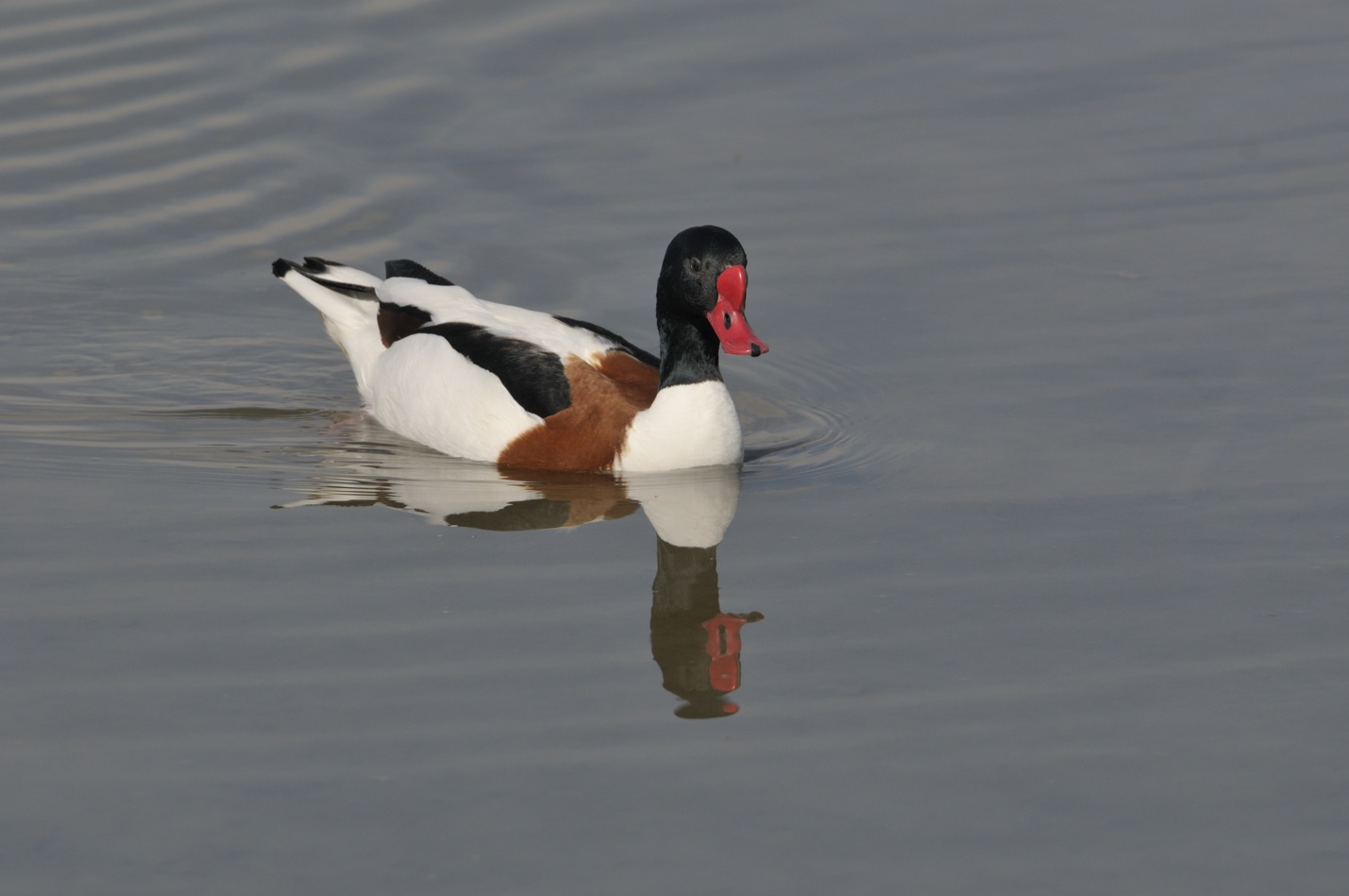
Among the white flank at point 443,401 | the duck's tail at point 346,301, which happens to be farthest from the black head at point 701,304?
the duck's tail at point 346,301

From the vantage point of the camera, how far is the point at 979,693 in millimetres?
5926

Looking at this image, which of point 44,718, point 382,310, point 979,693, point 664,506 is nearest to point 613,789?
point 979,693

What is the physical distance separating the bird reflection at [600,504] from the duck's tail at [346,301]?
0.72 metres

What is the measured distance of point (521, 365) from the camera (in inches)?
335

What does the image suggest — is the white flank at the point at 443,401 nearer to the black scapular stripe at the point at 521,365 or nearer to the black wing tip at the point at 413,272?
the black scapular stripe at the point at 521,365

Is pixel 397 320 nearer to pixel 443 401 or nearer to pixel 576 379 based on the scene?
pixel 443 401

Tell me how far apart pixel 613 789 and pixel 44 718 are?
69.3 inches

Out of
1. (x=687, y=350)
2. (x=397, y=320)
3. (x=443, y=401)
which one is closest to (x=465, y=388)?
(x=443, y=401)

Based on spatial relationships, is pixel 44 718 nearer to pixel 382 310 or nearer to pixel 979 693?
pixel 979 693

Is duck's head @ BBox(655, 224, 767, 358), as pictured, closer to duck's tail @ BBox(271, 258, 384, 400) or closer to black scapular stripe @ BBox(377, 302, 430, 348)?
black scapular stripe @ BBox(377, 302, 430, 348)

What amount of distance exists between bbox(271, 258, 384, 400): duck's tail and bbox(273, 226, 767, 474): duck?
245 millimetres

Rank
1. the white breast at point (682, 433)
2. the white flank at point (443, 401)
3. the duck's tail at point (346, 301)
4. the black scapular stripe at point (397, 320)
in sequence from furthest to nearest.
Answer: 1. the duck's tail at point (346, 301)
2. the black scapular stripe at point (397, 320)
3. the white flank at point (443, 401)
4. the white breast at point (682, 433)

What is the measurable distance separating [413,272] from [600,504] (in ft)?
7.12

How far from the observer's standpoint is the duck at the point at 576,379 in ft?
26.5
